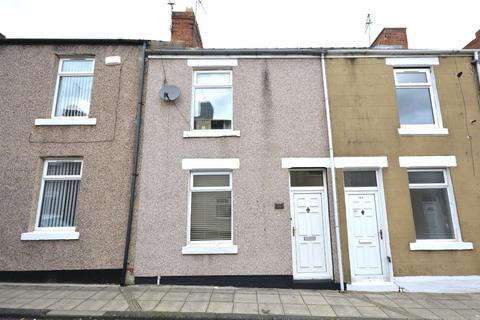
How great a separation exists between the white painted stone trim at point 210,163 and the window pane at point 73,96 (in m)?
3.04

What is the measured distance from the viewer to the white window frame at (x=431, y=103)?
624 cm

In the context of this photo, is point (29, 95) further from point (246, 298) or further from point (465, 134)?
point (465, 134)

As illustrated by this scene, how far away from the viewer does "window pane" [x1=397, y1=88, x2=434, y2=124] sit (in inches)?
258

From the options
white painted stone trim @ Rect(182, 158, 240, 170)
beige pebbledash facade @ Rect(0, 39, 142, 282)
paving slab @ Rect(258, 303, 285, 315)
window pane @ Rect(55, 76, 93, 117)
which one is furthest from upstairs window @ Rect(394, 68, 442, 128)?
window pane @ Rect(55, 76, 93, 117)

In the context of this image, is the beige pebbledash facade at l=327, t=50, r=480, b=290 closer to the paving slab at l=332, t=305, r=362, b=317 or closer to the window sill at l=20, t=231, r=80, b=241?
the paving slab at l=332, t=305, r=362, b=317

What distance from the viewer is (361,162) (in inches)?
240

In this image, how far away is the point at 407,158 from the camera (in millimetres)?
6090

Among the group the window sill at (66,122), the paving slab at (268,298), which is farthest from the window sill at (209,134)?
the paving slab at (268,298)

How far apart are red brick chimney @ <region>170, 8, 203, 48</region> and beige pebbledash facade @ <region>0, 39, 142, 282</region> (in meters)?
1.14

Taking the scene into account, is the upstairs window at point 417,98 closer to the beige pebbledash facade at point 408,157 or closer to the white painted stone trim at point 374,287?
the beige pebbledash facade at point 408,157

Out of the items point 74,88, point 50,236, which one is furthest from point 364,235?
point 74,88

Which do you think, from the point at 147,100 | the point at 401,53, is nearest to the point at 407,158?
the point at 401,53

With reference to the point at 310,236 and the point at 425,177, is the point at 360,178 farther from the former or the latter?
the point at 310,236

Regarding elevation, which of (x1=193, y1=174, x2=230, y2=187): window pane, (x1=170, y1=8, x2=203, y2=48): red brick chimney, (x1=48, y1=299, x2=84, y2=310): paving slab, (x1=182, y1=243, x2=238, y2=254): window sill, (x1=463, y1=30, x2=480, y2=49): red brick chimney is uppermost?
(x1=170, y1=8, x2=203, y2=48): red brick chimney
